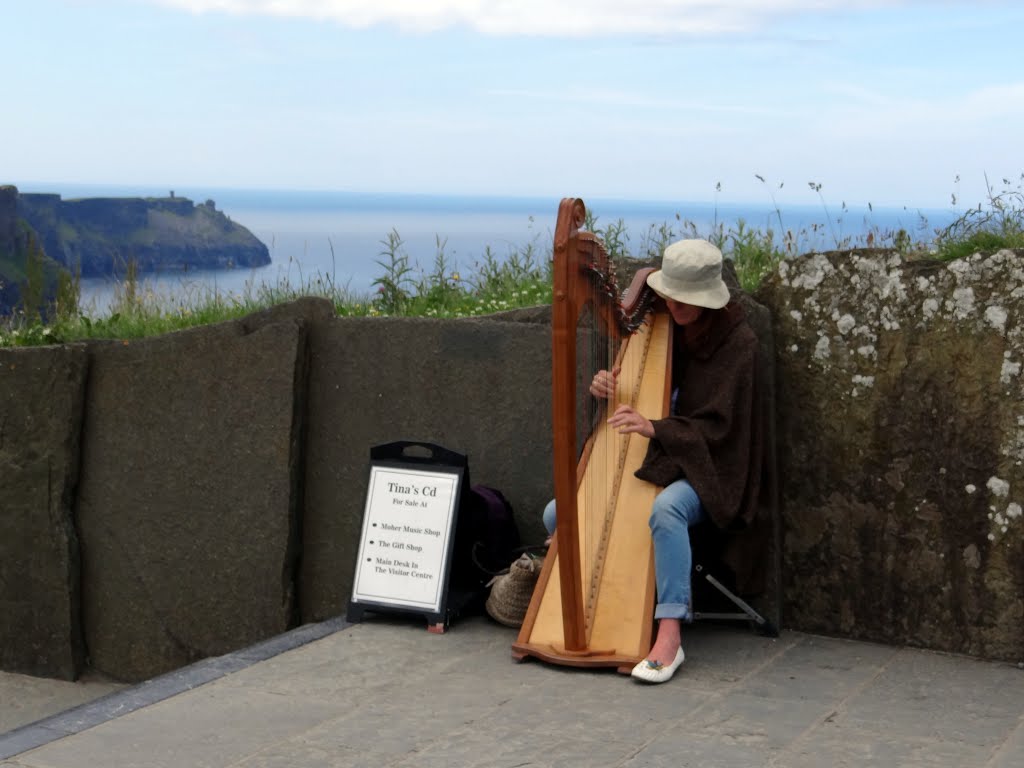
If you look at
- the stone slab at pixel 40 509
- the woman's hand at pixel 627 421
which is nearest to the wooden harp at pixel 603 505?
the woman's hand at pixel 627 421

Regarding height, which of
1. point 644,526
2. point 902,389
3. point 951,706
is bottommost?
point 951,706

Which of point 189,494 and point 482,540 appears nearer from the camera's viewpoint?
point 482,540

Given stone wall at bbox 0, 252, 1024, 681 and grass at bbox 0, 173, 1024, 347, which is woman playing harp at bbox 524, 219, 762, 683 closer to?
stone wall at bbox 0, 252, 1024, 681

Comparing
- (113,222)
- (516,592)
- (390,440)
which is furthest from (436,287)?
(113,222)

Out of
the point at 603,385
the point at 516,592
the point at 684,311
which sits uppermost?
the point at 684,311

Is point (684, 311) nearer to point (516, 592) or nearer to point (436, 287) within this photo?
point (516, 592)

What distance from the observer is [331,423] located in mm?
5480

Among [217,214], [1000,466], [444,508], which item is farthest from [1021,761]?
[217,214]

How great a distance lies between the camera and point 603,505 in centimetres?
435

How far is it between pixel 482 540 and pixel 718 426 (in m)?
1.07

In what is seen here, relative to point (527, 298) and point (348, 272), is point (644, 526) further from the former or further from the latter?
point (348, 272)

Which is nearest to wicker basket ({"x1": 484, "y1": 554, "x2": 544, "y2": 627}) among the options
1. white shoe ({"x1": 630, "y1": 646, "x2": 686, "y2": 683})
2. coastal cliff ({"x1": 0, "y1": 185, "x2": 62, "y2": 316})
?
white shoe ({"x1": 630, "y1": 646, "x2": 686, "y2": 683})

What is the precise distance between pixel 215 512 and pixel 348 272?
61.1 inches

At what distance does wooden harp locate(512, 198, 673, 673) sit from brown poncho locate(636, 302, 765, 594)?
3.4 inches
